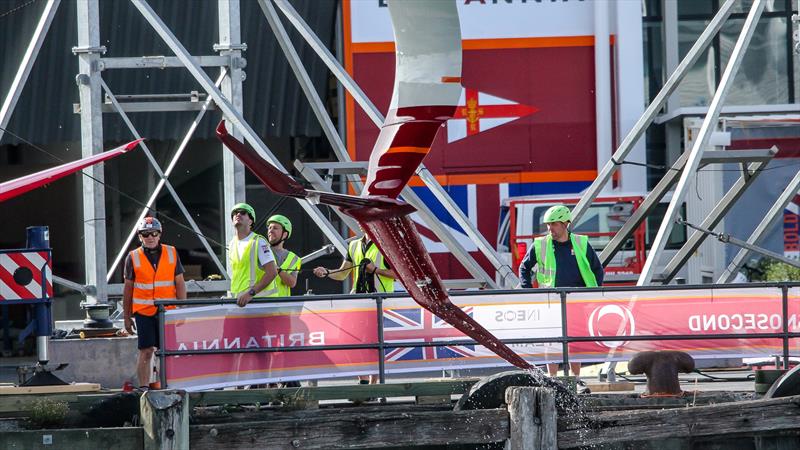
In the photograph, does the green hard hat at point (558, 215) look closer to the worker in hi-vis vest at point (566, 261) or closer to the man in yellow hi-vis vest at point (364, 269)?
the worker in hi-vis vest at point (566, 261)

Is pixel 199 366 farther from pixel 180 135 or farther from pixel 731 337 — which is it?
pixel 180 135

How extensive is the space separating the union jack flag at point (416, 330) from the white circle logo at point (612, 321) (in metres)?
1.11

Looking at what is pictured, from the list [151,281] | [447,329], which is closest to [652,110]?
[447,329]

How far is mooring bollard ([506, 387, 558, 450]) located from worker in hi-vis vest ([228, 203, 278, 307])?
429 cm

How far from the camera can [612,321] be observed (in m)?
12.8

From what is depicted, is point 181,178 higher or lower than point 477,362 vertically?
higher

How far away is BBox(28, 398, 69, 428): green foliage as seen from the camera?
31.5 ft

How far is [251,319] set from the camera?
12406 millimetres

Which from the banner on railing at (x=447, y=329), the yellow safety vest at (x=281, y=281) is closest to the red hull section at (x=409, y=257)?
the banner on railing at (x=447, y=329)

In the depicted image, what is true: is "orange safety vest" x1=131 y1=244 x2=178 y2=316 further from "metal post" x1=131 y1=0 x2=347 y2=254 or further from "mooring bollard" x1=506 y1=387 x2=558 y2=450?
"mooring bollard" x1=506 y1=387 x2=558 y2=450

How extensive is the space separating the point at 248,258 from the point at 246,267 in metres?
0.09

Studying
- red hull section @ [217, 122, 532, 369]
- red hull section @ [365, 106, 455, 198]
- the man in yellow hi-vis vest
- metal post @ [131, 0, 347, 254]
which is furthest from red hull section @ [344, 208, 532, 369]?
A: metal post @ [131, 0, 347, 254]

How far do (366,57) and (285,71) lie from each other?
152 cm

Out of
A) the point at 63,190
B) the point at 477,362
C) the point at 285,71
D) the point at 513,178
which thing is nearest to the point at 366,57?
the point at 285,71
